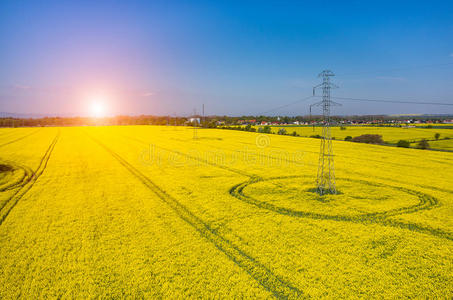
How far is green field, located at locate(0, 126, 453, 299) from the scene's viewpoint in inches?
262

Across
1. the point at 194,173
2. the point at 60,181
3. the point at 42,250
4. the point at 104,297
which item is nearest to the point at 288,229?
the point at 104,297

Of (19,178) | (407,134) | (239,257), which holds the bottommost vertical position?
(239,257)

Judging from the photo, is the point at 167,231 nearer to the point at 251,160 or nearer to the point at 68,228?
the point at 68,228

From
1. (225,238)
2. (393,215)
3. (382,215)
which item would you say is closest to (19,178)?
(225,238)

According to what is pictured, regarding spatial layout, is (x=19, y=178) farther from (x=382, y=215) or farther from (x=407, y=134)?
(x=407, y=134)

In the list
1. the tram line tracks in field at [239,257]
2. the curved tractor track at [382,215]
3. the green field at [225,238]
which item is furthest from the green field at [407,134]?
the tram line tracks in field at [239,257]

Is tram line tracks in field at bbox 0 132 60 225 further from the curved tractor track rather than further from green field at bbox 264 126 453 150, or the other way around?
green field at bbox 264 126 453 150

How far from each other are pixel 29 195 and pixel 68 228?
6.88m

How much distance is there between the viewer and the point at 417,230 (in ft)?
32.2

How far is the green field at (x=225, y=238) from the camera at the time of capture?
21.8 feet

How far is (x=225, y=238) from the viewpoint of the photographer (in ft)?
30.0

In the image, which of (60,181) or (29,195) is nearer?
(29,195)

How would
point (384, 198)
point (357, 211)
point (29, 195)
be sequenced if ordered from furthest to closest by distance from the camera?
1. point (29, 195)
2. point (384, 198)
3. point (357, 211)

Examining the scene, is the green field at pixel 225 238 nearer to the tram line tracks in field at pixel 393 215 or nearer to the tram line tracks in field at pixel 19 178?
the tram line tracks in field at pixel 393 215
